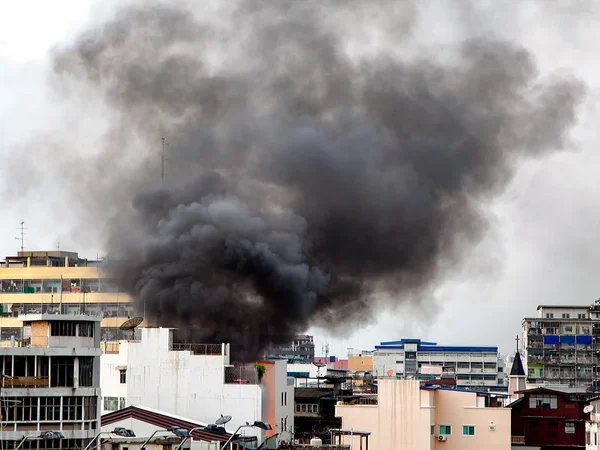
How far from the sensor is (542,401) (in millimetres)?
71000

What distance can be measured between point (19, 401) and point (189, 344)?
24.9 meters

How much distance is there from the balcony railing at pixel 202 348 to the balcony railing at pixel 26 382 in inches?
912

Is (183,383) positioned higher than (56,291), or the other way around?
(56,291)

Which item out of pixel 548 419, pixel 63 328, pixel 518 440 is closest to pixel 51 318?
pixel 63 328

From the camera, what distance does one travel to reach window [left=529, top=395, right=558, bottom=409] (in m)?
70.8

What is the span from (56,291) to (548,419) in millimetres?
29285

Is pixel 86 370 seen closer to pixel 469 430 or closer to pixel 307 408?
pixel 469 430

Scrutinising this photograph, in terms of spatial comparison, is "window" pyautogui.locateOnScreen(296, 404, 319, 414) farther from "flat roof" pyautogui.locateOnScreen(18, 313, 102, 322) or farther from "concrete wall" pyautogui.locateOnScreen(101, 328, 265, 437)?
"flat roof" pyautogui.locateOnScreen(18, 313, 102, 322)

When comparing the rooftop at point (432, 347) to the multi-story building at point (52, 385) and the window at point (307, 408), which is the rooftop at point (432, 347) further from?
the multi-story building at point (52, 385)

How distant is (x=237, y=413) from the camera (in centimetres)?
5869

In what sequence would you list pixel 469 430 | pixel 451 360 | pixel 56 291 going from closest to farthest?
pixel 469 430
pixel 56 291
pixel 451 360

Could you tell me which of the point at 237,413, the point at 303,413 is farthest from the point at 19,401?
the point at 303,413

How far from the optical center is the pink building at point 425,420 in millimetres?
59138

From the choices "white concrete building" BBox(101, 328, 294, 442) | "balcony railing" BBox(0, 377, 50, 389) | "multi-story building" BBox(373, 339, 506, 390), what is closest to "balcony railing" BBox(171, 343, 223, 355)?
"white concrete building" BBox(101, 328, 294, 442)
